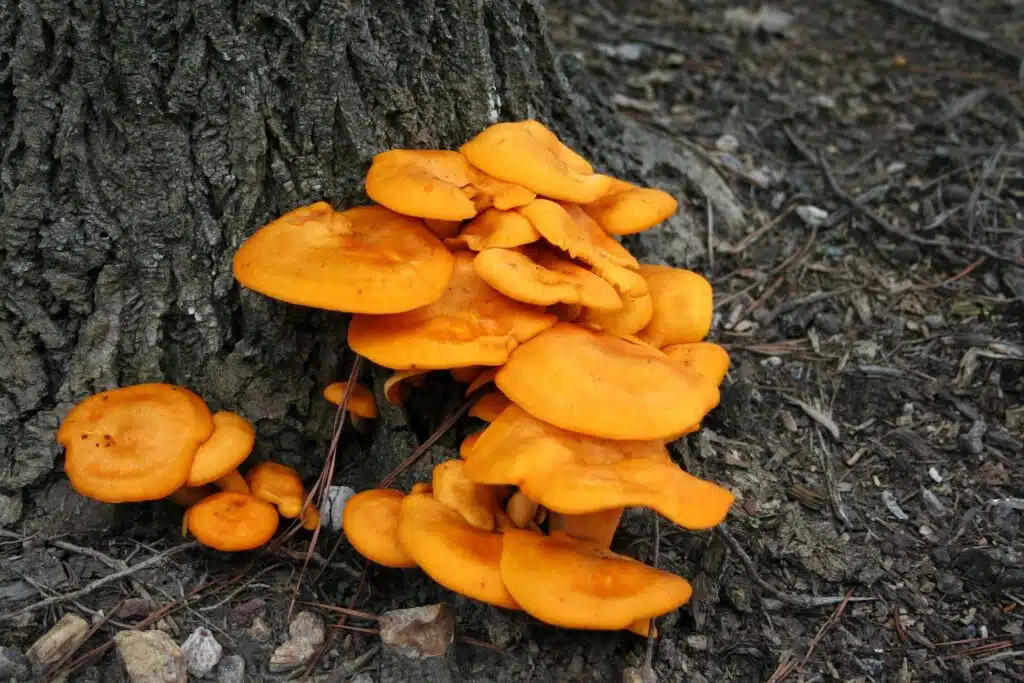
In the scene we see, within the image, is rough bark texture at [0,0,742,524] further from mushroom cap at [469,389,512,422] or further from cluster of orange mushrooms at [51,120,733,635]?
mushroom cap at [469,389,512,422]

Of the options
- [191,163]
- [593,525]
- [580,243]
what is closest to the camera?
[593,525]

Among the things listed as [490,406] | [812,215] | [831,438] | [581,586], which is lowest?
[831,438]

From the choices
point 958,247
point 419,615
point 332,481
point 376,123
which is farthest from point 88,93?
point 958,247

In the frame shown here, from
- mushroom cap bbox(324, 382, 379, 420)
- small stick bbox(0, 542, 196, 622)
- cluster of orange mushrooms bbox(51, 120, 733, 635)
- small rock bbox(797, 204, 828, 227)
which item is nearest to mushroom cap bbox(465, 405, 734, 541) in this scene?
cluster of orange mushrooms bbox(51, 120, 733, 635)

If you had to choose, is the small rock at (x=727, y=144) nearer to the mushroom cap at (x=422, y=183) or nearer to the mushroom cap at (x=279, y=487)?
the mushroom cap at (x=422, y=183)

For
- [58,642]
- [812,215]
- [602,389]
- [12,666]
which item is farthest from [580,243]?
[812,215]

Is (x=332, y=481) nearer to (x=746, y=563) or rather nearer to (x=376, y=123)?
(x=376, y=123)

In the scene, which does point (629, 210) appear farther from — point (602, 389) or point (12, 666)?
point (12, 666)
